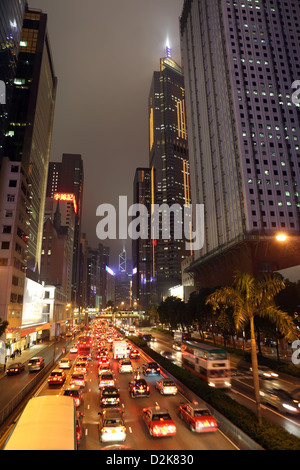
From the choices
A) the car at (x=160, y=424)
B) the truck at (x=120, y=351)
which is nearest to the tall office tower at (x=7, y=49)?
the truck at (x=120, y=351)

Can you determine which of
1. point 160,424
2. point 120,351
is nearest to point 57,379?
point 160,424

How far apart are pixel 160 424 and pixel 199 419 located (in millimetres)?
2480

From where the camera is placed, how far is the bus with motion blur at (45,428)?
10914 mm

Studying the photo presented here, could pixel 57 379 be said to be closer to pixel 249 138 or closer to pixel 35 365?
pixel 35 365

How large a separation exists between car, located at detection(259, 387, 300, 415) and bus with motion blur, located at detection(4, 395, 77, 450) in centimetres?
1776

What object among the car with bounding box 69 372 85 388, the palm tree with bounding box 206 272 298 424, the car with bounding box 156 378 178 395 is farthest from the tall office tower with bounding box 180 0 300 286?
the palm tree with bounding box 206 272 298 424

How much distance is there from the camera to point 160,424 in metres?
17.1

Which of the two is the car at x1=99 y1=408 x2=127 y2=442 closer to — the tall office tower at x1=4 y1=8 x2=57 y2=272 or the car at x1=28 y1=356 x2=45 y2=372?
Answer: the car at x1=28 y1=356 x2=45 y2=372

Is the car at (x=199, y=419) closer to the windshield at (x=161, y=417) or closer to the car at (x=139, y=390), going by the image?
the windshield at (x=161, y=417)

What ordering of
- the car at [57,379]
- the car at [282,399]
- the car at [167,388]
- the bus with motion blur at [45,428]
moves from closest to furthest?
the bus with motion blur at [45,428] → the car at [282,399] → the car at [167,388] → the car at [57,379]

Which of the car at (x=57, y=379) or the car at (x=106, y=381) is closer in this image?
the car at (x=106, y=381)

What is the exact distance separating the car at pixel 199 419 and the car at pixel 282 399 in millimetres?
8390

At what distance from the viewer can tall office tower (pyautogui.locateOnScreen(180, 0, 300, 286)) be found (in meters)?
87.8

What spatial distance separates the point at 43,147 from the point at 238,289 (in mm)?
124191
